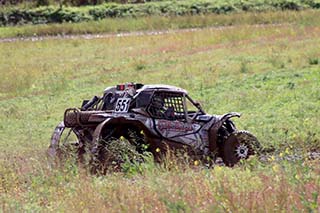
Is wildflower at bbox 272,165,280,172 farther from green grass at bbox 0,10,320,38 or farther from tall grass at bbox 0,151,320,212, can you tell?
green grass at bbox 0,10,320,38

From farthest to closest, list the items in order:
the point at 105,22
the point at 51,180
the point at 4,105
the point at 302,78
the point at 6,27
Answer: the point at 6,27, the point at 105,22, the point at 4,105, the point at 302,78, the point at 51,180

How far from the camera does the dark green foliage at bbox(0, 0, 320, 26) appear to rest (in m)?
58.5

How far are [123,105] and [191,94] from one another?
9.51 metres

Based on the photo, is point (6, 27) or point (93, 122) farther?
point (6, 27)

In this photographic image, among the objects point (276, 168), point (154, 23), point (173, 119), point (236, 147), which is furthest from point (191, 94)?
point (154, 23)

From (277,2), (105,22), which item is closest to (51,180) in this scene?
(105,22)

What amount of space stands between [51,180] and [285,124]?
779 cm

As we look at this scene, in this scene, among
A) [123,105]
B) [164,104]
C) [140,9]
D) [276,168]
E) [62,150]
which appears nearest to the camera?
[276,168]

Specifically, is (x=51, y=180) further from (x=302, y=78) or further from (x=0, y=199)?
(x=302, y=78)

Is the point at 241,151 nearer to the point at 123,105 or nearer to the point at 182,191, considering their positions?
the point at 123,105

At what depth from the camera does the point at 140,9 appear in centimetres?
6150

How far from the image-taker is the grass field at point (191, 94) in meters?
7.20

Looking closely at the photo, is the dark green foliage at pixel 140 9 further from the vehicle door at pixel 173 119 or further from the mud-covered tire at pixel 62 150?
the mud-covered tire at pixel 62 150

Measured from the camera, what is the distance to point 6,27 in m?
60.4
